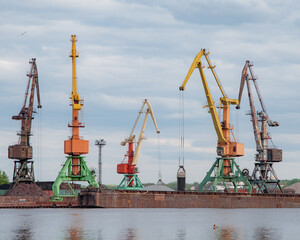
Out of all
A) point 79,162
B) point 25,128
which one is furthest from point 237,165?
point 25,128

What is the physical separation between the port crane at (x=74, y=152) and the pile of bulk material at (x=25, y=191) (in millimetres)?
12692

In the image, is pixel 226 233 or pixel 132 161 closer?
pixel 226 233

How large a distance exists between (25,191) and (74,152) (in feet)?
68.8

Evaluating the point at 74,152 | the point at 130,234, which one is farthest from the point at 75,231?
the point at 74,152

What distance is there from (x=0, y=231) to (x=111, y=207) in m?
40.1

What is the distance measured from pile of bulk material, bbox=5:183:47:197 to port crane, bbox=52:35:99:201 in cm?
1269

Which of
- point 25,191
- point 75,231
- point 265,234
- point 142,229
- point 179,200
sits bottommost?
point 265,234

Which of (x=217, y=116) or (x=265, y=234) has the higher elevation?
(x=217, y=116)

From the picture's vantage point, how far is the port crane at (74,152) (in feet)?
372

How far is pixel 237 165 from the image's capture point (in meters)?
127

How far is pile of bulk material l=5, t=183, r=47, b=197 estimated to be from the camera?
5007 inches

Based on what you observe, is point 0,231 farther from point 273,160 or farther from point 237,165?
point 273,160

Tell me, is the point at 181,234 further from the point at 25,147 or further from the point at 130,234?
the point at 25,147

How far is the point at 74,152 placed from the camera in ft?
371
